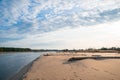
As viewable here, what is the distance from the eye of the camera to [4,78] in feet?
55.5

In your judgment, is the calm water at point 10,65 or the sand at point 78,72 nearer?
the sand at point 78,72

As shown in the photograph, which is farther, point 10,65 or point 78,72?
point 10,65

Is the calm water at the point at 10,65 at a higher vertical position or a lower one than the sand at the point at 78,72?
lower

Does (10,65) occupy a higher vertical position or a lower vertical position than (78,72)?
lower

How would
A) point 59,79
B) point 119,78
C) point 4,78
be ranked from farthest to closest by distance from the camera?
point 4,78, point 59,79, point 119,78

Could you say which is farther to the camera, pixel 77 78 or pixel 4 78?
pixel 4 78

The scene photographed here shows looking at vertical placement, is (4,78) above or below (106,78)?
below

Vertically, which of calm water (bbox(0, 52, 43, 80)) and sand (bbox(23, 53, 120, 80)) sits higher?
sand (bbox(23, 53, 120, 80))

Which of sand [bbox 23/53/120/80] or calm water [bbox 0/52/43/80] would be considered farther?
calm water [bbox 0/52/43/80]

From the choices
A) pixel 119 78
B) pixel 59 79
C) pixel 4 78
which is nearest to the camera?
pixel 119 78

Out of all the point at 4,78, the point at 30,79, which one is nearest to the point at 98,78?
the point at 30,79

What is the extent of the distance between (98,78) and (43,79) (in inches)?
149

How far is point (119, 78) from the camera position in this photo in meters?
10.1

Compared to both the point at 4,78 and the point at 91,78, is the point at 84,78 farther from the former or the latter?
the point at 4,78
